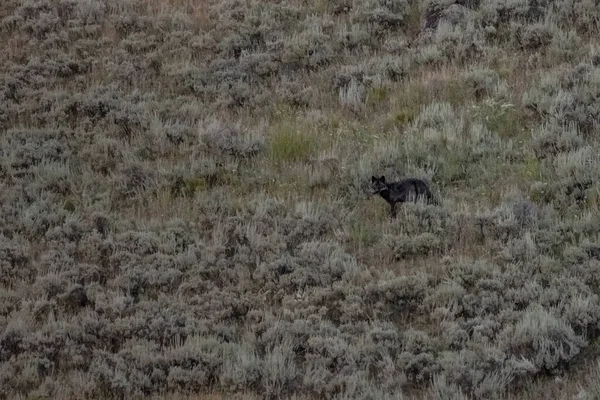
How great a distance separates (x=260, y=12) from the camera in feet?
47.8

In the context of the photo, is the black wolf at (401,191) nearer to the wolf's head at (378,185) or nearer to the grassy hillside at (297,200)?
the wolf's head at (378,185)

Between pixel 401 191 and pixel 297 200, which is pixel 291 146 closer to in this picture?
pixel 297 200

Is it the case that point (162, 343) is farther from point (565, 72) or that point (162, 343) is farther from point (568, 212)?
point (565, 72)

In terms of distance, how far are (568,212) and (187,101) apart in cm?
589

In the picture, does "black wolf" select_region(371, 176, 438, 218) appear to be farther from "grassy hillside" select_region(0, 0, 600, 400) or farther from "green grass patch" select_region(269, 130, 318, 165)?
"green grass patch" select_region(269, 130, 318, 165)

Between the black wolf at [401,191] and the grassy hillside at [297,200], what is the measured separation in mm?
241

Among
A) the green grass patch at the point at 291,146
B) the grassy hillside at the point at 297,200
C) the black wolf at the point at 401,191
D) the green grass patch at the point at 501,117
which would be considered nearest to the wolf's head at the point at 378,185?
the black wolf at the point at 401,191

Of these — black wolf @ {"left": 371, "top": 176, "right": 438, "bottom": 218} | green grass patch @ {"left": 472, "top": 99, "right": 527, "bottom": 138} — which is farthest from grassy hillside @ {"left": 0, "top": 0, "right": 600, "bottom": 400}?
black wolf @ {"left": 371, "top": 176, "right": 438, "bottom": 218}

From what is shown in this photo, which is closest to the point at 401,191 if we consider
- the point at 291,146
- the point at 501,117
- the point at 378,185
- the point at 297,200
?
the point at 378,185

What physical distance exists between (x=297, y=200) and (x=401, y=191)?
3.69ft

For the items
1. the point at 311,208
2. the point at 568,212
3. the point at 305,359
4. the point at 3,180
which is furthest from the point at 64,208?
the point at 568,212

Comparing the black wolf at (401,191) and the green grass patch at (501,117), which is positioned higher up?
the green grass patch at (501,117)

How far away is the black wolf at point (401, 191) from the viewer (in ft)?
28.6

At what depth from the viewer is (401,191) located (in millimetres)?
8805
